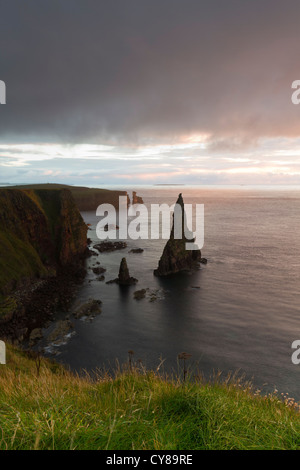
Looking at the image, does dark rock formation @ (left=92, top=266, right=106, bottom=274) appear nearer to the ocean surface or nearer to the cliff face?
the ocean surface

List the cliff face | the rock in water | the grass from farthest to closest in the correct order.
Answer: the rock in water
the cliff face
the grass

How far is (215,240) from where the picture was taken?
132 m

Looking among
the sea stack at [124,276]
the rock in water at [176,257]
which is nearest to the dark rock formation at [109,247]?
the rock in water at [176,257]

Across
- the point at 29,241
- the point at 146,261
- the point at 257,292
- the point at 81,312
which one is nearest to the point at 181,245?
the point at 146,261

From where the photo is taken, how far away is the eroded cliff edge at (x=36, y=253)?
56531 mm

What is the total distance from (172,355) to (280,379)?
17105 millimetres

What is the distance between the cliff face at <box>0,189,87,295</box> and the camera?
2719 inches

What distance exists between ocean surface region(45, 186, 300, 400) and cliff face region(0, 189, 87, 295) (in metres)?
11.6

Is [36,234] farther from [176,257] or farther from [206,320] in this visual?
[206,320]

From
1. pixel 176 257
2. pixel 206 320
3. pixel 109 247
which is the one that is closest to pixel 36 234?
pixel 109 247

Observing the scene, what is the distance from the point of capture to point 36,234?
87.9 m

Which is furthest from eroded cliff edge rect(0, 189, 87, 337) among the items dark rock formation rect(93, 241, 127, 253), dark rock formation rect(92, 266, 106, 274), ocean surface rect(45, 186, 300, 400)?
dark rock formation rect(93, 241, 127, 253)

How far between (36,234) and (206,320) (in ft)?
208
